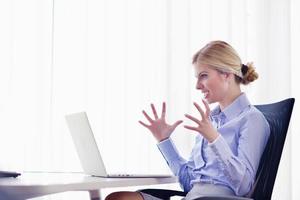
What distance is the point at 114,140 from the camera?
272 centimetres

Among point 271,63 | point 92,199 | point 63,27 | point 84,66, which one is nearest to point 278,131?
point 92,199

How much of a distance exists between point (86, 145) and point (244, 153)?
0.53 m

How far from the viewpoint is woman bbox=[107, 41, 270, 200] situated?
1480 mm

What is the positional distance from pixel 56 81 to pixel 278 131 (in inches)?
62.8

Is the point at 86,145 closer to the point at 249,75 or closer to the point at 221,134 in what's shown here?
the point at 221,134

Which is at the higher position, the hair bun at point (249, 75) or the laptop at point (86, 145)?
the hair bun at point (249, 75)

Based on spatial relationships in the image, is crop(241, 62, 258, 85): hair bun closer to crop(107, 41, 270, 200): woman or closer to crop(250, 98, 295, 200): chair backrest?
crop(107, 41, 270, 200): woman

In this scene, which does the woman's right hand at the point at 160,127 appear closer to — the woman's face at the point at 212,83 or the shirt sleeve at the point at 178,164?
the shirt sleeve at the point at 178,164

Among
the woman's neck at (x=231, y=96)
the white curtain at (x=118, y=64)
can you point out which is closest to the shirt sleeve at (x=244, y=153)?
the woman's neck at (x=231, y=96)

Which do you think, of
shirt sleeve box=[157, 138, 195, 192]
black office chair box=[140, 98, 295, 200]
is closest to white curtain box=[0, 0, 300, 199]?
shirt sleeve box=[157, 138, 195, 192]

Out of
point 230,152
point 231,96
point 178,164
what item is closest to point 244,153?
point 230,152

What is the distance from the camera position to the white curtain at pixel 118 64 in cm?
270

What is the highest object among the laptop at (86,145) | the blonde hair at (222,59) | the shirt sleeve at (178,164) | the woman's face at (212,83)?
the blonde hair at (222,59)

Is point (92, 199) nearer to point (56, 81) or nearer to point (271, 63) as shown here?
point (56, 81)
